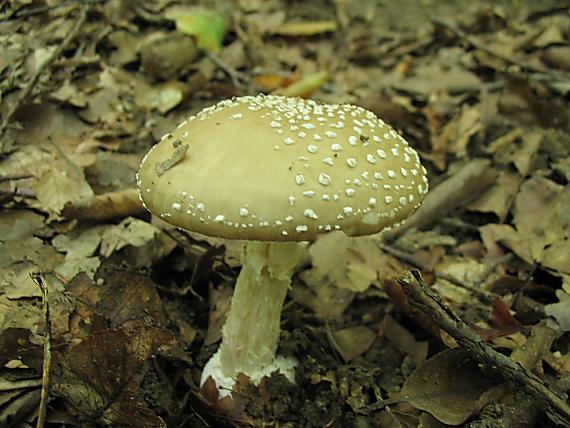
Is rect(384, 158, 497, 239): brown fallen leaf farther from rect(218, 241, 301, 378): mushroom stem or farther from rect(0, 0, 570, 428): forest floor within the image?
rect(218, 241, 301, 378): mushroom stem

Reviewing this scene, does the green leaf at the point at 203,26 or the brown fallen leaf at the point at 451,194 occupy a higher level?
the green leaf at the point at 203,26

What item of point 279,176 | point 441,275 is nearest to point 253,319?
point 279,176

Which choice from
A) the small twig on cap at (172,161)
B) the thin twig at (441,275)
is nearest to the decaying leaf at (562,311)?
the thin twig at (441,275)

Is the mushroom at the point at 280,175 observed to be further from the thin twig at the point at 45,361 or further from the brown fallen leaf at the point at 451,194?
the brown fallen leaf at the point at 451,194

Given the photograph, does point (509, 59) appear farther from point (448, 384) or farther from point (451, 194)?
point (448, 384)

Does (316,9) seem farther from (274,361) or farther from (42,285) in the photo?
(42,285)

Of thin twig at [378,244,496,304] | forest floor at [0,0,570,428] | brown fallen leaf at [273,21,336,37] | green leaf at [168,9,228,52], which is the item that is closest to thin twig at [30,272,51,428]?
forest floor at [0,0,570,428]
